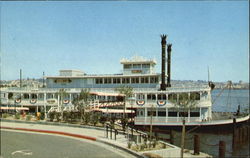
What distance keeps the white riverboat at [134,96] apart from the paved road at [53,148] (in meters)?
12.1

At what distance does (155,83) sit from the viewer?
1607 inches

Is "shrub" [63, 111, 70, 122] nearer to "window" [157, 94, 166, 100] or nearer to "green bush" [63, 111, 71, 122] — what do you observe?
"green bush" [63, 111, 71, 122]

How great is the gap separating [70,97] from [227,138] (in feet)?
74.0

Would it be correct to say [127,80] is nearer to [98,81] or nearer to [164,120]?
[98,81]

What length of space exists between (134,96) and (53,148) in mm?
21488

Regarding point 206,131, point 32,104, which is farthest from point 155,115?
point 32,104

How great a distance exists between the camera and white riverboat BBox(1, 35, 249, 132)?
1326 inches

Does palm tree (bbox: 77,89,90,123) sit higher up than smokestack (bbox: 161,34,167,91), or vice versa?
smokestack (bbox: 161,34,167,91)

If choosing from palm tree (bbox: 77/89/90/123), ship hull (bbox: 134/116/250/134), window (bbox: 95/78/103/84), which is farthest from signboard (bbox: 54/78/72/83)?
ship hull (bbox: 134/116/250/134)

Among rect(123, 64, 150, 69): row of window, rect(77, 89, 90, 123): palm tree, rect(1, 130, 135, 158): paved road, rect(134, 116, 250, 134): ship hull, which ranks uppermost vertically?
rect(123, 64, 150, 69): row of window

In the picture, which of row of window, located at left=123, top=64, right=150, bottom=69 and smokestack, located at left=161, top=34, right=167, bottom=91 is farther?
row of window, located at left=123, top=64, right=150, bottom=69

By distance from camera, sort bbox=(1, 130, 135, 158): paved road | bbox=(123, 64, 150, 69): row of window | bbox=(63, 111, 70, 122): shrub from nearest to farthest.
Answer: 1. bbox=(1, 130, 135, 158): paved road
2. bbox=(63, 111, 70, 122): shrub
3. bbox=(123, 64, 150, 69): row of window

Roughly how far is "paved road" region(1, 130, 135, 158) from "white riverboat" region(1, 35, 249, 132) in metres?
12.1

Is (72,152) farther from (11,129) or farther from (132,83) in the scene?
(132,83)
